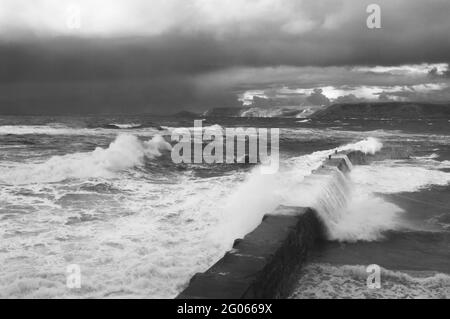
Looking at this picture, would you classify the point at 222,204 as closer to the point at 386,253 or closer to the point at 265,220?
the point at 265,220

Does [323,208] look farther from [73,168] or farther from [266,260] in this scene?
[73,168]

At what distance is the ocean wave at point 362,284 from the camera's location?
5828 mm

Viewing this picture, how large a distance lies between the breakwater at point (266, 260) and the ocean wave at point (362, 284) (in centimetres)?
29

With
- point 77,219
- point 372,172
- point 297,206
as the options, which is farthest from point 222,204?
point 372,172

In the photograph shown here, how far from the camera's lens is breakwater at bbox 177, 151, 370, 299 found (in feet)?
16.8

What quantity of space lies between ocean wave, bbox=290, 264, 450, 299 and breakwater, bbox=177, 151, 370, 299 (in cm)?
29

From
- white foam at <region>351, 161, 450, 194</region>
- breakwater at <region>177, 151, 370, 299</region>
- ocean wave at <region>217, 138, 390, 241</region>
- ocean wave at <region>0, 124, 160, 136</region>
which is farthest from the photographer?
ocean wave at <region>0, 124, 160, 136</region>

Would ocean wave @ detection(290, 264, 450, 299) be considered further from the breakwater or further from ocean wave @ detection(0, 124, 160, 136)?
ocean wave @ detection(0, 124, 160, 136)

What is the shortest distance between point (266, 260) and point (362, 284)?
1.45 metres

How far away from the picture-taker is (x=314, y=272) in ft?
22.2

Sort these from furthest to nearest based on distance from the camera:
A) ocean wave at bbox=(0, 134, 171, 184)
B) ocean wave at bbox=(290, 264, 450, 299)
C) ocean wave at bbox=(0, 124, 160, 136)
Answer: ocean wave at bbox=(0, 124, 160, 136) < ocean wave at bbox=(0, 134, 171, 184) < ocean wave at bbox=(290, 264, 450, 299)

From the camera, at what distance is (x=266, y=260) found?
5.86m

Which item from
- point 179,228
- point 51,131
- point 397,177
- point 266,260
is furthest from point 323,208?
point 51,131

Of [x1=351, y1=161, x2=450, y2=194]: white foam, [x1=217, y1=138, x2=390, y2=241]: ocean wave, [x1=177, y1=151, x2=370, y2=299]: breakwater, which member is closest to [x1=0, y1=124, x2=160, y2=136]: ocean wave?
[x1=351, y1=161, x2=450, y2=194]: white foam
